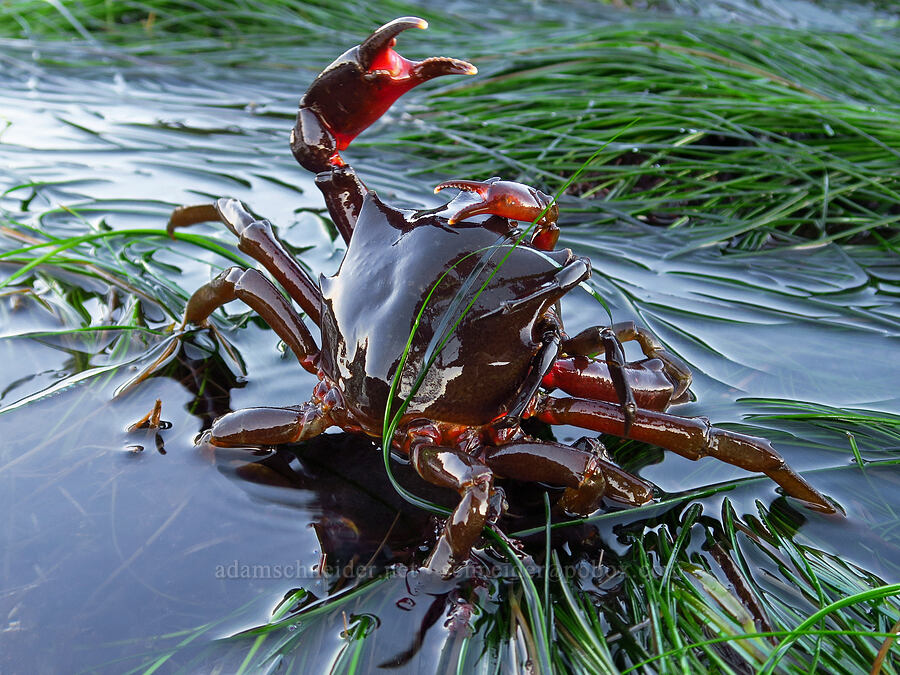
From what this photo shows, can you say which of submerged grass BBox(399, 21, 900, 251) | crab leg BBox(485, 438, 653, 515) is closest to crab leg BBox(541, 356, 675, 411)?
crab leg BBox(485, 438, 653, 515)

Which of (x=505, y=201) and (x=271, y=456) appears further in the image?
(x=271, y=456)

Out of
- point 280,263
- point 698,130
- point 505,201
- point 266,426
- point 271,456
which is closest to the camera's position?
point 505,201

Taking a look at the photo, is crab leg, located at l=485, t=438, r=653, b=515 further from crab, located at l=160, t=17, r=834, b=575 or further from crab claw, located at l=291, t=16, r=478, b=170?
crab claw, located at l=291, t=16, r=478, b=170

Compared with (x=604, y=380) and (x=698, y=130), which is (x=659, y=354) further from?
(x=698, y=130)

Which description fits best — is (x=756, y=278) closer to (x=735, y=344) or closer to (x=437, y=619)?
(x=735, y=344)

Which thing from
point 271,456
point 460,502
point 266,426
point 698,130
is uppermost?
point 698,130

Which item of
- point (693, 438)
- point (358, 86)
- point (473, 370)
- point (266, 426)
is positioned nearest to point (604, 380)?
point (693, 438)

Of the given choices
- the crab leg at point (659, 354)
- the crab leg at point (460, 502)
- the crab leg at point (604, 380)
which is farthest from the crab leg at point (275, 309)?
the crab leg at point (659, 354)
